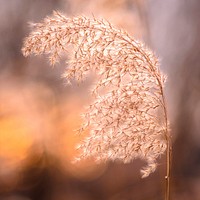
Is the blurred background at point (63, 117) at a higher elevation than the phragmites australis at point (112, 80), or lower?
higher

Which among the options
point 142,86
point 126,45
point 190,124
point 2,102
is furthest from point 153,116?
point 2,102

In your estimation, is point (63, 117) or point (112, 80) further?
point (63, 117)

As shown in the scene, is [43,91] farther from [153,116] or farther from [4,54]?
[153,116]

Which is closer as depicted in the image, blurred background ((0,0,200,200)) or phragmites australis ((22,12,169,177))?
phragmites australis ((22,12,169,177))

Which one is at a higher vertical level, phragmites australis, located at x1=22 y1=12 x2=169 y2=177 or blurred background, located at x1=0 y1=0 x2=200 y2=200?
blurred background, located at x1=0 y1=0 x2=200 y2=200

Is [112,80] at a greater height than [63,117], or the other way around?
[63,117]
